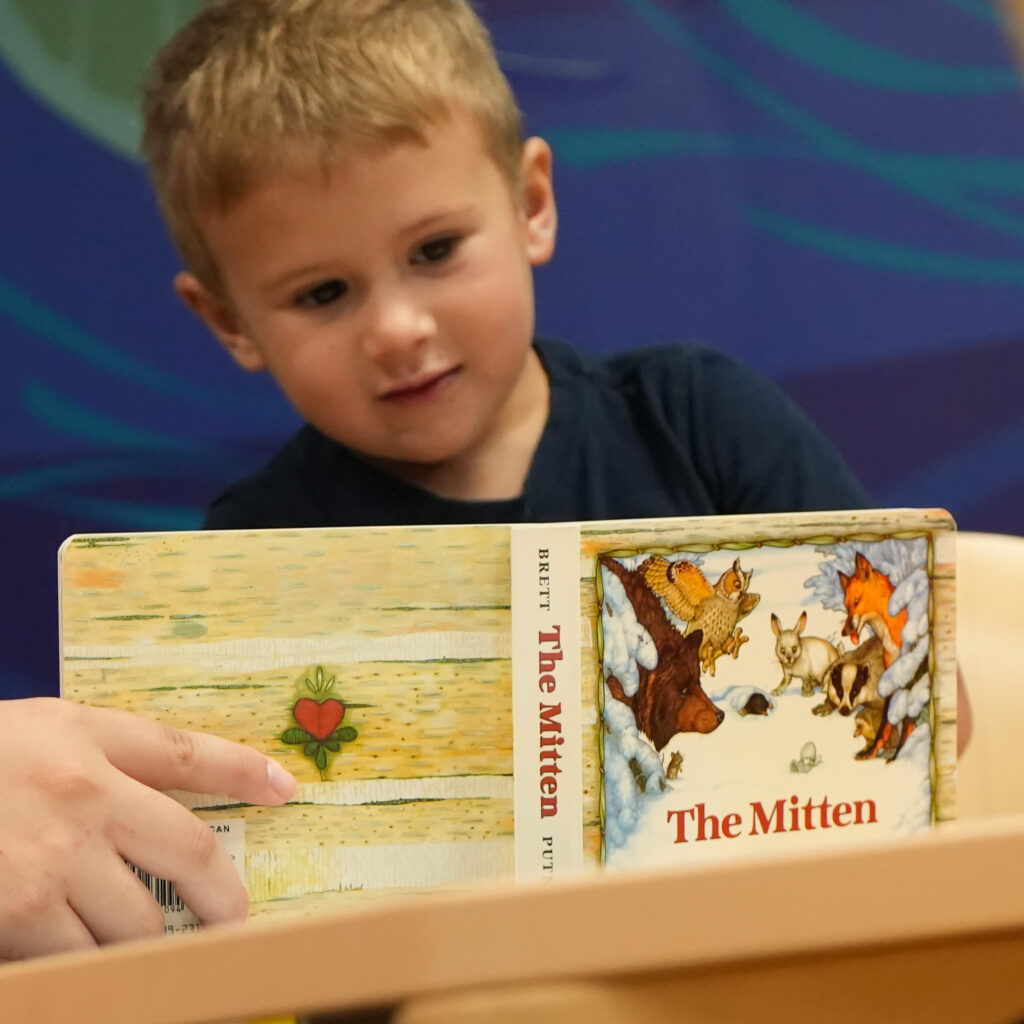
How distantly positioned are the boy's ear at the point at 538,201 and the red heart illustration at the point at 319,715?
52 cm

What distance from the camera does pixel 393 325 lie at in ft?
2.81

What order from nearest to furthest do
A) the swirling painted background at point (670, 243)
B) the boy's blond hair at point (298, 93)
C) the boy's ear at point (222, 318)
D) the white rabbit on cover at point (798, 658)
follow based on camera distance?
the white rabbit on cover at point (798, 658) < the boy's blond hair at point (298, 93) < the boy's ear at point (222, 318) < the swirling painted background at point (670, 243)

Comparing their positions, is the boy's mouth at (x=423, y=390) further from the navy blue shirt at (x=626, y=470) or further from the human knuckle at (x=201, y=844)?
the human knuckle at (x=201, y=844)

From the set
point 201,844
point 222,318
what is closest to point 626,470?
point 222,318

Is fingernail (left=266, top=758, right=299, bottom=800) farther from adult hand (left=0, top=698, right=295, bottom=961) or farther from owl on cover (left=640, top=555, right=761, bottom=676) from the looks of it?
owl on cover (left=640, top=555, right=761, bottom=676)

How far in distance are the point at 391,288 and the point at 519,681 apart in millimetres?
364

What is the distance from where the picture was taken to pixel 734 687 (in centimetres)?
63

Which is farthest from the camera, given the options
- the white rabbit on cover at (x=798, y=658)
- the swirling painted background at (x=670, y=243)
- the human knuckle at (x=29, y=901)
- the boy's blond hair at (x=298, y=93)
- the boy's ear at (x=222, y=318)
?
the swirling painted background at (x=670, y=243)

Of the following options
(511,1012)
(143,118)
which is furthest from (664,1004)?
(143,118)

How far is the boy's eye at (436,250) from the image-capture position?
882 mm

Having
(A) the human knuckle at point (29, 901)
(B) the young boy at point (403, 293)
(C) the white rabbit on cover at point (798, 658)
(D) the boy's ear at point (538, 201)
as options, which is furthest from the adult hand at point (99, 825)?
(D) the boy's ear at point (538, 201)

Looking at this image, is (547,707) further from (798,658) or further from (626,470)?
(626,470)

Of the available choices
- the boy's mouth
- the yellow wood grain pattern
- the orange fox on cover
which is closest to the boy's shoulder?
the boy's mouth

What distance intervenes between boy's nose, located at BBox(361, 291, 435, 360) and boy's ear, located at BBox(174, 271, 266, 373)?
0.15m
